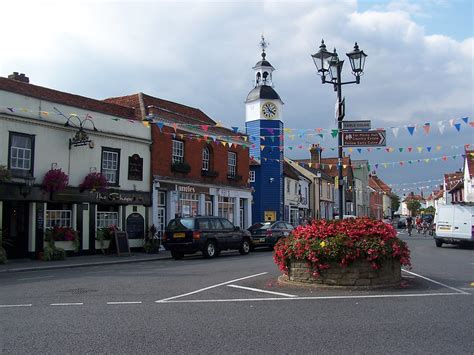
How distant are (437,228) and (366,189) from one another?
199 ft

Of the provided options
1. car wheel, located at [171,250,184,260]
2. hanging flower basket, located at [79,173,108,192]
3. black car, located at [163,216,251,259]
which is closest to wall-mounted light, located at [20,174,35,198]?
hanging flower basket, located at [79,173,108,192]

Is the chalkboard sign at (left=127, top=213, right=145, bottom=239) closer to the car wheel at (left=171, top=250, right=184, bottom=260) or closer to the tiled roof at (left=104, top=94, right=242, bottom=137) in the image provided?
the car wheel at (left=171, top=250, right=184, bottom=260)

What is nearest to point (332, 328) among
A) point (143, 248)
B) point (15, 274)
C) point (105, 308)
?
point (105, 308)

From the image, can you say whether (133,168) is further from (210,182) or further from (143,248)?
(210,182)

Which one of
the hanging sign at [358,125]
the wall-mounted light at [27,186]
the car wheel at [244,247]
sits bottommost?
the car wheel at [244,247]

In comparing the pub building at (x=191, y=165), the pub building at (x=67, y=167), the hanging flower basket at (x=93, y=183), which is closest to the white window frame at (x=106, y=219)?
the pub building at (x=67, y=167)

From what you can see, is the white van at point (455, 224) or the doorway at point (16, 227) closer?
the doorway at point (16, 227)

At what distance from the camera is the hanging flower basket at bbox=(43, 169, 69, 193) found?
Answer: 20.1m

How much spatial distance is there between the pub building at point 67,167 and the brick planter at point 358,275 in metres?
12.4

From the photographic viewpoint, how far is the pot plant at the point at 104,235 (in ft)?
73.4

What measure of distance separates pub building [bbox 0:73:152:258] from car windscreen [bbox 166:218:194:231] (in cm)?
385

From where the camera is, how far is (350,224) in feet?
36.3

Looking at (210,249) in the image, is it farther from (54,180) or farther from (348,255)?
(348,255)

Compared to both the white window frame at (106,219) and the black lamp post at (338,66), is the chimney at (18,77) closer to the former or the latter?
the white window frame at (106,219)
